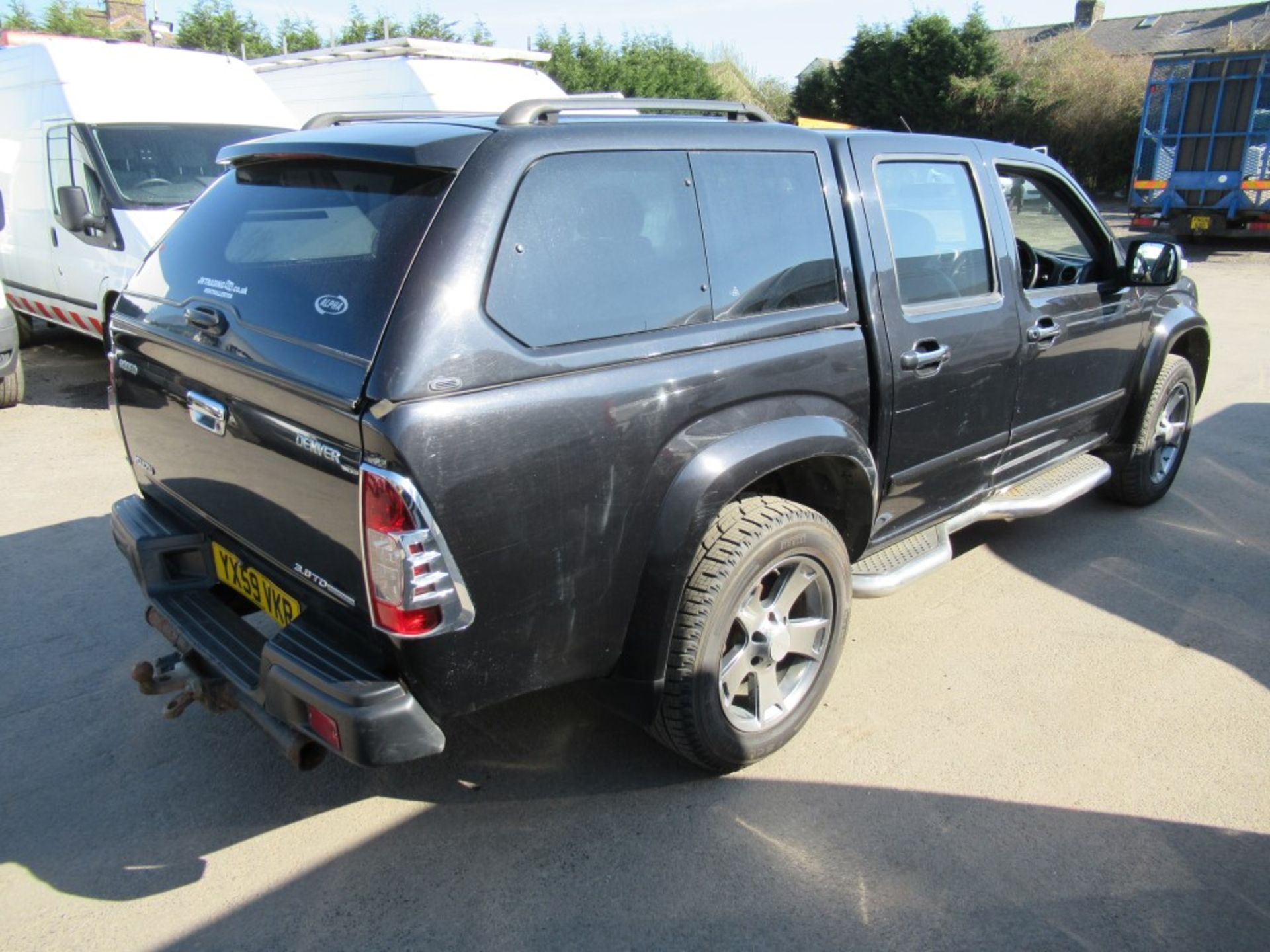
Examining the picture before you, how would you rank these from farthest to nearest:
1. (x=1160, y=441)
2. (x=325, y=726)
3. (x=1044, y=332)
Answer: (x=1160, y=441) < (x=1044, y=332) < (x=325, y=726)

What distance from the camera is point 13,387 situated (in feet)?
23.2

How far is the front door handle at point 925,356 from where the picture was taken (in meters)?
3.31

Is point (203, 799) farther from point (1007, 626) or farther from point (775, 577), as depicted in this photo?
point (1007, 626)

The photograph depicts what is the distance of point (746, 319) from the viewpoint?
9.36ft

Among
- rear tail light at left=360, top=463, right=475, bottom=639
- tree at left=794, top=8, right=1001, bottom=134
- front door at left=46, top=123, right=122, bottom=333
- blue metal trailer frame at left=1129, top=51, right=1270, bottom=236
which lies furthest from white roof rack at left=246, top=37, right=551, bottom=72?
tree at left=794, top=8, right=1001, bottom=134

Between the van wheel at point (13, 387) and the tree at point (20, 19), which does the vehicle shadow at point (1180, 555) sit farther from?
the tree at point (20, 19)

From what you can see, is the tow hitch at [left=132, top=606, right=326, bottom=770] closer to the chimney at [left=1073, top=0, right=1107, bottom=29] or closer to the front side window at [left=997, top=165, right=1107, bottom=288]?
the front side window at [left=997, top=165, right=1107, bottom=288]

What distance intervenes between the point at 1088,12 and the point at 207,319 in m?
48.3

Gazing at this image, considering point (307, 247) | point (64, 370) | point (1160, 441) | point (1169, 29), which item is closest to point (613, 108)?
point (307, 247)

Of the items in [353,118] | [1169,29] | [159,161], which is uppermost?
[1169,29]

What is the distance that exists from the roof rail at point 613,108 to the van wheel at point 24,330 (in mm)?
8270

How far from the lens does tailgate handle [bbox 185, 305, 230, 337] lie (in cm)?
257

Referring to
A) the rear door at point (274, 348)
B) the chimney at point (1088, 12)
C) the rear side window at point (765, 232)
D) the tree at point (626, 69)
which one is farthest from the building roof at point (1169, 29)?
the rear door at point (274, 348)

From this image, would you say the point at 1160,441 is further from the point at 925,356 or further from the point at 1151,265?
the point at 925,356
